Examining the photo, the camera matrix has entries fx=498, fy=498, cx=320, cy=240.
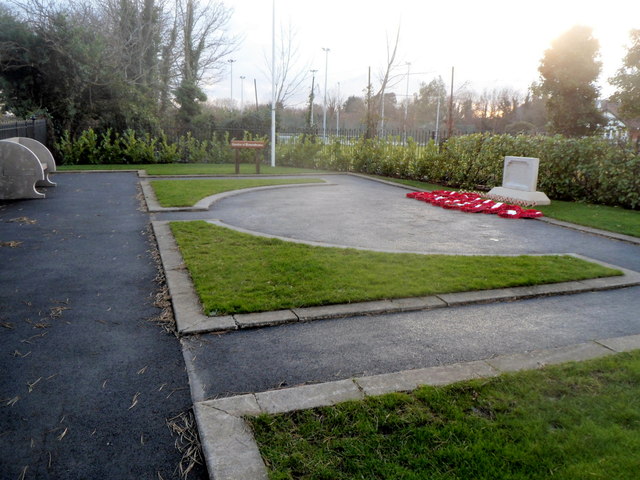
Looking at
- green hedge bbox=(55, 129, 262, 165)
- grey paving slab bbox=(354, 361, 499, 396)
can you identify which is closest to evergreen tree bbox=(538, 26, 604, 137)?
green hedge bbox=(55, 129, 262, 165)

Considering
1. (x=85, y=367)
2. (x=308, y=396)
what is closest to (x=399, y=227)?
(x=308, y=396)

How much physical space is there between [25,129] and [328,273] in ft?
55.9

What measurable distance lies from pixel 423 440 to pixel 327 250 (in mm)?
3915

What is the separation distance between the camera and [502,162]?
516 inches

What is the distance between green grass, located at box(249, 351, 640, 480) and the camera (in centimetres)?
218

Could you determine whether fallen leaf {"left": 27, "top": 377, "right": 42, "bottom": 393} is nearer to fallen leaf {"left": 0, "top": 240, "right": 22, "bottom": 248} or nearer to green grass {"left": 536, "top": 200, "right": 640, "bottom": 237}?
fallen leaf {"left": 0, "top": 240, "right": 22, "bottom": 248}

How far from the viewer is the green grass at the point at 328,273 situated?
4.42 meters

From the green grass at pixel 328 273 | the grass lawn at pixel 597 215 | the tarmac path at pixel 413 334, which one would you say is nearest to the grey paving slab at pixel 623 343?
the tarmac path at pixel 413 334

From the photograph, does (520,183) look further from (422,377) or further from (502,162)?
(422,377)

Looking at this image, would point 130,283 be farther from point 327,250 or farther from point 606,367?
point 606,367

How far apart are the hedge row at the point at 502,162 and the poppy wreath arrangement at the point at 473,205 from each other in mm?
2047

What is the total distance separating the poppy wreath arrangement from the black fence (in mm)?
12924

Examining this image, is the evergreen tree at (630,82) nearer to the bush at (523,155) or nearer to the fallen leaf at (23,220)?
the bush at (523,155)

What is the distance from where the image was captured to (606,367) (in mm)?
3172
